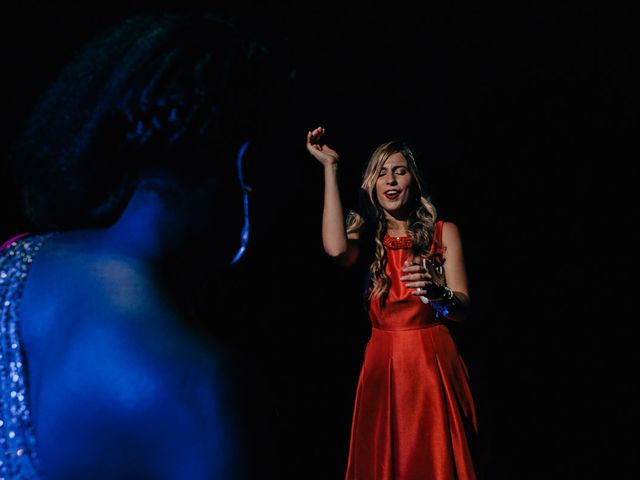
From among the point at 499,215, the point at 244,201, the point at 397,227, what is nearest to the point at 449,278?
the point at 397,227

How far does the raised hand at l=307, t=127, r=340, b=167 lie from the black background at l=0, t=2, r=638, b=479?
44cm

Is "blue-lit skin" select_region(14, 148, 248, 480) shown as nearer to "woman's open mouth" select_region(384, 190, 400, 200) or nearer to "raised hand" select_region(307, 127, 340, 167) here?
"raised hand" select_region(307, 127, 340, 167)

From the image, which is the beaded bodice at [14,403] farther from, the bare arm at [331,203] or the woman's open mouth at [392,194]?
the woman's open mouth at [392,194]

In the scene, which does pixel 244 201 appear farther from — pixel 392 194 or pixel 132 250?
pixel 392 194

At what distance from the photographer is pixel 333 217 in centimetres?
169

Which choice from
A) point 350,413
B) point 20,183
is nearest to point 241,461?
point 20,183

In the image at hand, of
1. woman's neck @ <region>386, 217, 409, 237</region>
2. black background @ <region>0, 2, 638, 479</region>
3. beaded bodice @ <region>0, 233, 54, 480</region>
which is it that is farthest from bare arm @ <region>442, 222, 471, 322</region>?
beaded bodice @ <region>0, 233, 54, 480</region>

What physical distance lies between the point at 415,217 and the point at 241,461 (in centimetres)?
156

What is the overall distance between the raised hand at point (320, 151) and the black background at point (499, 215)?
1.43 feet

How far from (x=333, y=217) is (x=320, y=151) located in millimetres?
206

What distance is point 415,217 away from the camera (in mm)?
1857

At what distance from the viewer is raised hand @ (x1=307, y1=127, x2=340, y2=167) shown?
5.47 feet

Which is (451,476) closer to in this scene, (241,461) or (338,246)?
(338,246)

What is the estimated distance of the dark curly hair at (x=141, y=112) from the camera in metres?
0.45
